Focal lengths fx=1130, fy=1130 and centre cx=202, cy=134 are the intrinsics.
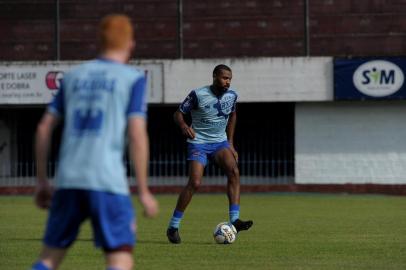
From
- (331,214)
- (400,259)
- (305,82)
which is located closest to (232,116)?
(400,259)

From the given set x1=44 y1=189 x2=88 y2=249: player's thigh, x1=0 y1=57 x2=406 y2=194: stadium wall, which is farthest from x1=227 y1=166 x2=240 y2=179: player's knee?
x1=0 y1=57 x2=406 y2=194: stadium wall

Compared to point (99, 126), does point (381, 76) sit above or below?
below

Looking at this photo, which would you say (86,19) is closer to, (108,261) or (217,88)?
(217,88)

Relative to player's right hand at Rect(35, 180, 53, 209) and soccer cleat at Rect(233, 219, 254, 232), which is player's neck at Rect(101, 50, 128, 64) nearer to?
player's right hand at Rect(35, 180, 53, 209)

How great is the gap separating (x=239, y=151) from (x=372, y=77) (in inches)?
184

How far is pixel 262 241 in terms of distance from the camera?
14180mm

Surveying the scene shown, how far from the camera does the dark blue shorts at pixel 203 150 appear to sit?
1427cm

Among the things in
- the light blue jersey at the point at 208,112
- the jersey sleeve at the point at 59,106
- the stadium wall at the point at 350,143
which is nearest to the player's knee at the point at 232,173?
the light blue jersey at the point at 208,112

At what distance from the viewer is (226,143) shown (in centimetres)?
1455

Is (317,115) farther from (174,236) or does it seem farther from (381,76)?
(174,236)

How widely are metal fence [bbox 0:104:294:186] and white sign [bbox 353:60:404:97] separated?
8.71ft

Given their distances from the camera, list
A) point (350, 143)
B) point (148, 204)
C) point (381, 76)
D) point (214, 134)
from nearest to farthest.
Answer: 1. point (148, 204)
2. point (214, 134)
3. point (381, 76)
4. point (350, 143)

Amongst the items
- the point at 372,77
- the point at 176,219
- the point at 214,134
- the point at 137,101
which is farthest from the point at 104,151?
the point at 372,77

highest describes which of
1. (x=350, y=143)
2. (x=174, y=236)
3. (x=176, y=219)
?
(x=176, y=219)
